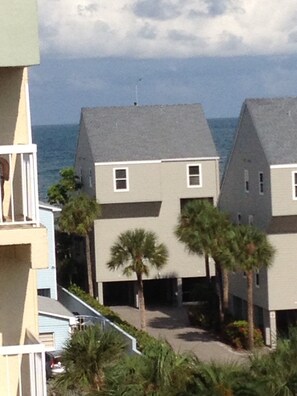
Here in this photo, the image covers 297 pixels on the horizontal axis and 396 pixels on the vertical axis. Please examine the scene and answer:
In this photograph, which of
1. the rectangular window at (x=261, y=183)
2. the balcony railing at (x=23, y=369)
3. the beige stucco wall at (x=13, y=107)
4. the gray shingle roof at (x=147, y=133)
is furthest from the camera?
the gray shingle roof at (x=147, y=133)

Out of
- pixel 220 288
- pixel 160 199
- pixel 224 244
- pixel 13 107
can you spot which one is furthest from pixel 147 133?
pixel 13 107

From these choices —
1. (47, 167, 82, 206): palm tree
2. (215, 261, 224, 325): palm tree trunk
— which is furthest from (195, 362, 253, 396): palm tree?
(47, 167, 82, 206): palm tree

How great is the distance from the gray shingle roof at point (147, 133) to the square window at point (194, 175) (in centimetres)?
59

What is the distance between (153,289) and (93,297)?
181 inches

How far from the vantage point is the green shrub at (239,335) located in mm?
46625

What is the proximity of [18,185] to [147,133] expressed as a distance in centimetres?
4580

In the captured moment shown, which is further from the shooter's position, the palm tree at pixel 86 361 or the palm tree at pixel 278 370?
the palm tree at pixel 86 361

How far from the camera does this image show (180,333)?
166 feet

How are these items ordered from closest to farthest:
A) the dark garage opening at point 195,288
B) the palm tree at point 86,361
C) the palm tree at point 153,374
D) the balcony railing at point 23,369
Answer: the balcony railing at point 23,369 < the palm tree at point 153,374 < the palm tree at point 86,361 < the dark garage opening at point 195,288

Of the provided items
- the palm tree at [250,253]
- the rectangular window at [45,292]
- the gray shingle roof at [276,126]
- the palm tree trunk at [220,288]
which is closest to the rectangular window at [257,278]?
the palm tree trunk at [220,288]

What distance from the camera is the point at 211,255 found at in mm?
47188

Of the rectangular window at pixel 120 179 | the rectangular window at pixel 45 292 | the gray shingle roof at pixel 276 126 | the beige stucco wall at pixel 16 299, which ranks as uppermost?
the gray shingle roof at pixel 276 126

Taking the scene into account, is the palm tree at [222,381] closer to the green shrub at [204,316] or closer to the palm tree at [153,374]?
the palm tree at [153,374]

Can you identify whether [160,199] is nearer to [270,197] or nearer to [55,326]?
[270,197]
